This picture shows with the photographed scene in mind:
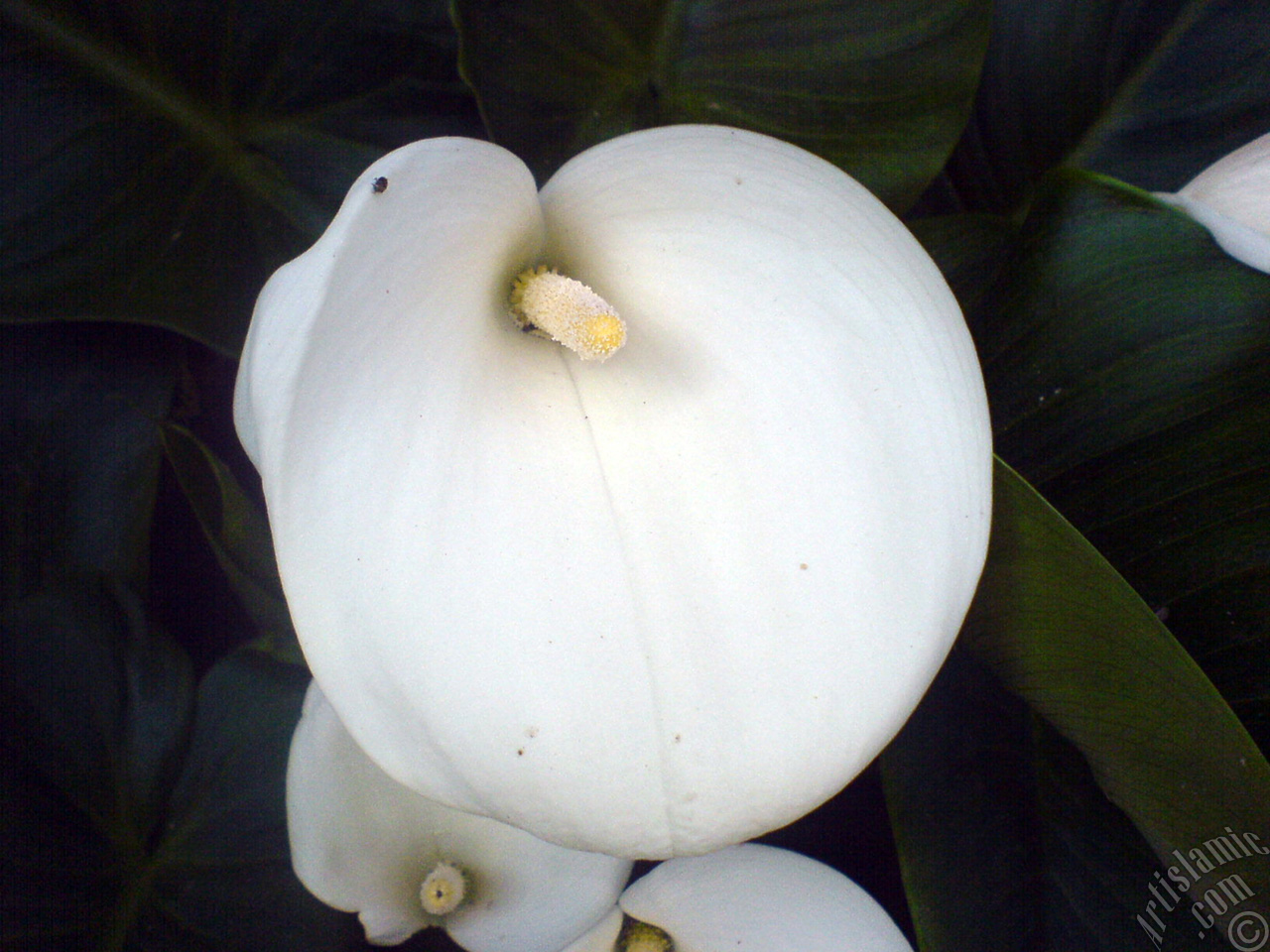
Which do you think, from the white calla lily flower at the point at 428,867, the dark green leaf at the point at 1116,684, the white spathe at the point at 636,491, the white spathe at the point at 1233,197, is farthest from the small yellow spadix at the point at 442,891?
the white spathe at the point at 1233,197

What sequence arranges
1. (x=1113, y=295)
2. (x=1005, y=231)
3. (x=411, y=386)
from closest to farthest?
(x=411, y=386) < (x=1113, y=295) < (x=1005, y=231)

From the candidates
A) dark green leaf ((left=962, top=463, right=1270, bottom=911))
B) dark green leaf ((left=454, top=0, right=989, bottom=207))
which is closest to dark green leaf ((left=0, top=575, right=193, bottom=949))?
dark green leaf ((left=454, top=0, right=989, bottom=207))

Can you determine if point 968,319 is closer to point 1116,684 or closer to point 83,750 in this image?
point 1116,684

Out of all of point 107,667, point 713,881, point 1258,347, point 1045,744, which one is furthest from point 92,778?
point 1258,347

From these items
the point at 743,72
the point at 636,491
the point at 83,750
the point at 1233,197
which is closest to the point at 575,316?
the point at 636,491

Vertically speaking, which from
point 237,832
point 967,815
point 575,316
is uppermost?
point 575,316

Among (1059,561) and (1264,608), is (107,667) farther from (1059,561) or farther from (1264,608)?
(1264,608)

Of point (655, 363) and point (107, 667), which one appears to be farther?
point (107, 667)
